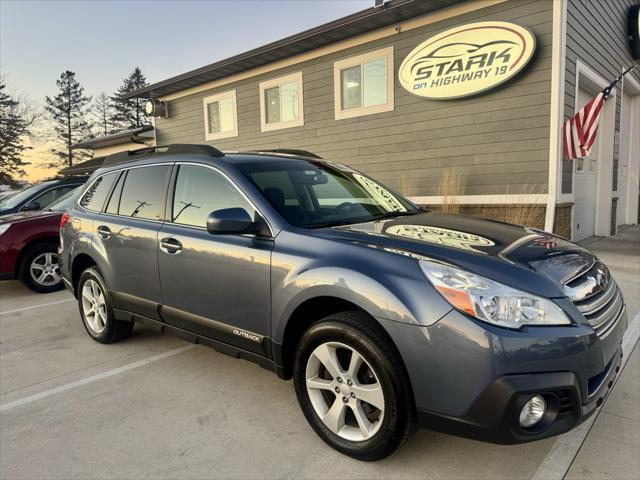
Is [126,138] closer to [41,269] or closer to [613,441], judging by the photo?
[41,269]

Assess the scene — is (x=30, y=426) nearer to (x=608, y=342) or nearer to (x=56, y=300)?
(x=608, y=342)

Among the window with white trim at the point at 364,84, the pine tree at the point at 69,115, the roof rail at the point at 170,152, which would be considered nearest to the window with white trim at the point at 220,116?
the window with white trim at the point at 364,84

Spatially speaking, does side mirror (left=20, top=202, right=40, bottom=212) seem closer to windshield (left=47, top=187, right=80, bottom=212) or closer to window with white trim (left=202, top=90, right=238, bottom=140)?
Answer: windshield (left=47, top=187, right=80, bottom=212)

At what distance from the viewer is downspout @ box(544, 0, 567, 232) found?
6930mm

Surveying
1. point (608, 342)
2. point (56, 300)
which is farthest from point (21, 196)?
point (608, 342)

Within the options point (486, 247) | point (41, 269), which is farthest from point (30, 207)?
point (486, 247)

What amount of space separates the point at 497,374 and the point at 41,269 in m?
6.63

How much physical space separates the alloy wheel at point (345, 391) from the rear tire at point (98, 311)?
7.43 ft

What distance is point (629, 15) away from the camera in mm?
10297

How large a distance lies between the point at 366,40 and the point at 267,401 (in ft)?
27.2

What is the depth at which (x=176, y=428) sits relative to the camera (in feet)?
8.64

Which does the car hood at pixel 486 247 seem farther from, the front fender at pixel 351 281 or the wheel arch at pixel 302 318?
the wheel arch at pixel 302 318

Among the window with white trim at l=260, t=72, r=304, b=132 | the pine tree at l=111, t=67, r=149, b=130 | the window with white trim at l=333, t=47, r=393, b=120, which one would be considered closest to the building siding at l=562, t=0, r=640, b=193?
the window with white trim at l=333, t=47, r=393, b=120

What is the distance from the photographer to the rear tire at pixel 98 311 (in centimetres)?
392
